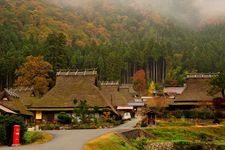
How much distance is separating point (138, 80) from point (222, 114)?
6018cm

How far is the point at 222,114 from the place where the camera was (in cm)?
5344

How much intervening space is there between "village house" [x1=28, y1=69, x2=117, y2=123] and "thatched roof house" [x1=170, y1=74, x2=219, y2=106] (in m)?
9.99

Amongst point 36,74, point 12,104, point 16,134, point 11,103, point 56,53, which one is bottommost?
point 16,134

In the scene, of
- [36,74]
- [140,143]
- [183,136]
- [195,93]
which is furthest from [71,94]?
[36,74]

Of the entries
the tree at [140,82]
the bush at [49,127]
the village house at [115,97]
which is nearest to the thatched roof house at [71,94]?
the bush at [49,127]

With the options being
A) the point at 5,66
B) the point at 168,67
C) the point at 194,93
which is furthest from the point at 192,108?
the point at 168,67

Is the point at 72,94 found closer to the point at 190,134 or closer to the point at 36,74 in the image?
the point at 190,134

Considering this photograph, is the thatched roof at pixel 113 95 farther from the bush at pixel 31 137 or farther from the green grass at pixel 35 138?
the bush at pixel 31 137

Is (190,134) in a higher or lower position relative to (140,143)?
higher

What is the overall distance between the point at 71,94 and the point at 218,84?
57.7ft

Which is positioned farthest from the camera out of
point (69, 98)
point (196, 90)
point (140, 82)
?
point (140, 82)

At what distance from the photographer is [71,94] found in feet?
181

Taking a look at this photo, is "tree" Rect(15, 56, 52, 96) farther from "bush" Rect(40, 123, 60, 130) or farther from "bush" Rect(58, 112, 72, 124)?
"bush" Rect(40, 123, 60, 130)

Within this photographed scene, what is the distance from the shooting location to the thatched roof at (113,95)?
2788 inches
